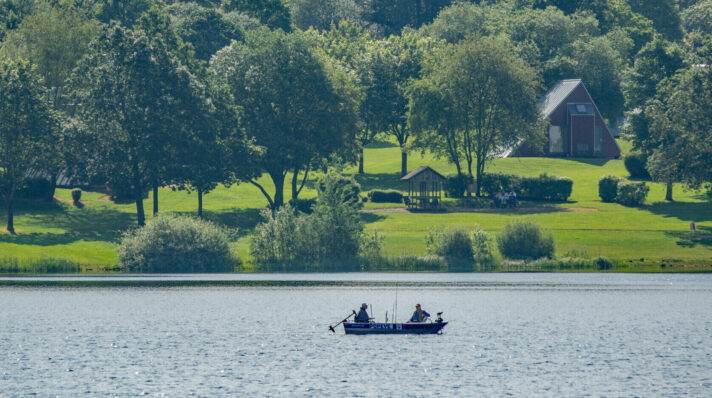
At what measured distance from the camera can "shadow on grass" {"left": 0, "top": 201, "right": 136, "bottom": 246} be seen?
100 meters

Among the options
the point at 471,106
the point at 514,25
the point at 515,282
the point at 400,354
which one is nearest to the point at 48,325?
the point at 400,354

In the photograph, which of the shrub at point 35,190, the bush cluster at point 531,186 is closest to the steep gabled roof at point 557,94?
the bush cluster at point 531,186

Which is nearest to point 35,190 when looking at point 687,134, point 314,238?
point 314,238

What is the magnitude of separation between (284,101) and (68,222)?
24.5m

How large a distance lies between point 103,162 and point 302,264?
2358cm

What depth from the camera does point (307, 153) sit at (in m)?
115

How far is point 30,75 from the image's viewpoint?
109 m

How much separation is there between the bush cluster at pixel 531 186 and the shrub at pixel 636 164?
13658 millimetres

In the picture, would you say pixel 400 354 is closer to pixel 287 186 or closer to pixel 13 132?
pixel 13 132

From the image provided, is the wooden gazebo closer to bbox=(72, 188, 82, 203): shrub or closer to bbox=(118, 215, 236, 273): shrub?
bbox=(118, 215, 236, 273): shrub

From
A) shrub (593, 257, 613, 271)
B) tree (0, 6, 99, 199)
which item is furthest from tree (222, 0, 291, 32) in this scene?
shrub (593, 257, 613, 271)

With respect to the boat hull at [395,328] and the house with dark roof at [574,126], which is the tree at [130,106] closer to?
the boat hull at [395,328]

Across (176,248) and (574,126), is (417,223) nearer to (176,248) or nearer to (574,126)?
(176,248)

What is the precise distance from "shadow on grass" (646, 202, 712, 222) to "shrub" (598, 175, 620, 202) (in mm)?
4122
